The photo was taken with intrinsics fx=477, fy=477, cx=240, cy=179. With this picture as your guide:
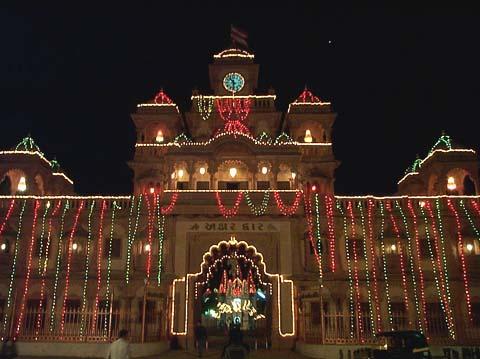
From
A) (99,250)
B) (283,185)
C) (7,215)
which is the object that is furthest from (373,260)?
(7,215)

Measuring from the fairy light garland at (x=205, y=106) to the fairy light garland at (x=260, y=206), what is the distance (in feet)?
29.7

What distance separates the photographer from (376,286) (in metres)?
23.8

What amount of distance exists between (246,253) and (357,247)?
5.82 metres

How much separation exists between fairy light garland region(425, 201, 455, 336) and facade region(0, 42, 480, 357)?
50 millimetres

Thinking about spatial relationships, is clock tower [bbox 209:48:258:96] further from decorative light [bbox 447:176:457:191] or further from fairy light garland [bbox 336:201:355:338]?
decorative light [bbox 447:176:457:191]

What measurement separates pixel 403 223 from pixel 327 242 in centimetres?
414

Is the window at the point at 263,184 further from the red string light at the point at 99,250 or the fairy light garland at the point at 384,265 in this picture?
the red string light at the point at 99,250

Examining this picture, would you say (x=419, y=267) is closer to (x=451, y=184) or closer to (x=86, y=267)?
(x=451, y=184)

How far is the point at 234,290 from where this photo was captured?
111 ft

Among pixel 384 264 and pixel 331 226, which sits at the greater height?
pixel 331 226

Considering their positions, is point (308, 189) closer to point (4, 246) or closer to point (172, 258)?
point (172, 258)

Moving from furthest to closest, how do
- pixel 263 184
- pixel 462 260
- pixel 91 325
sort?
pixel 263 184 < pixel 462 260 < pixel 91 325

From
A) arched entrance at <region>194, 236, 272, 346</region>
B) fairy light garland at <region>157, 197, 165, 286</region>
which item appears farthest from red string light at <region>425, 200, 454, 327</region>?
fairy light garland at <region>157, 197, 165, 286</region>

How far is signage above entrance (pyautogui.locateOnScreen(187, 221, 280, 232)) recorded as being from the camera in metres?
24.9
